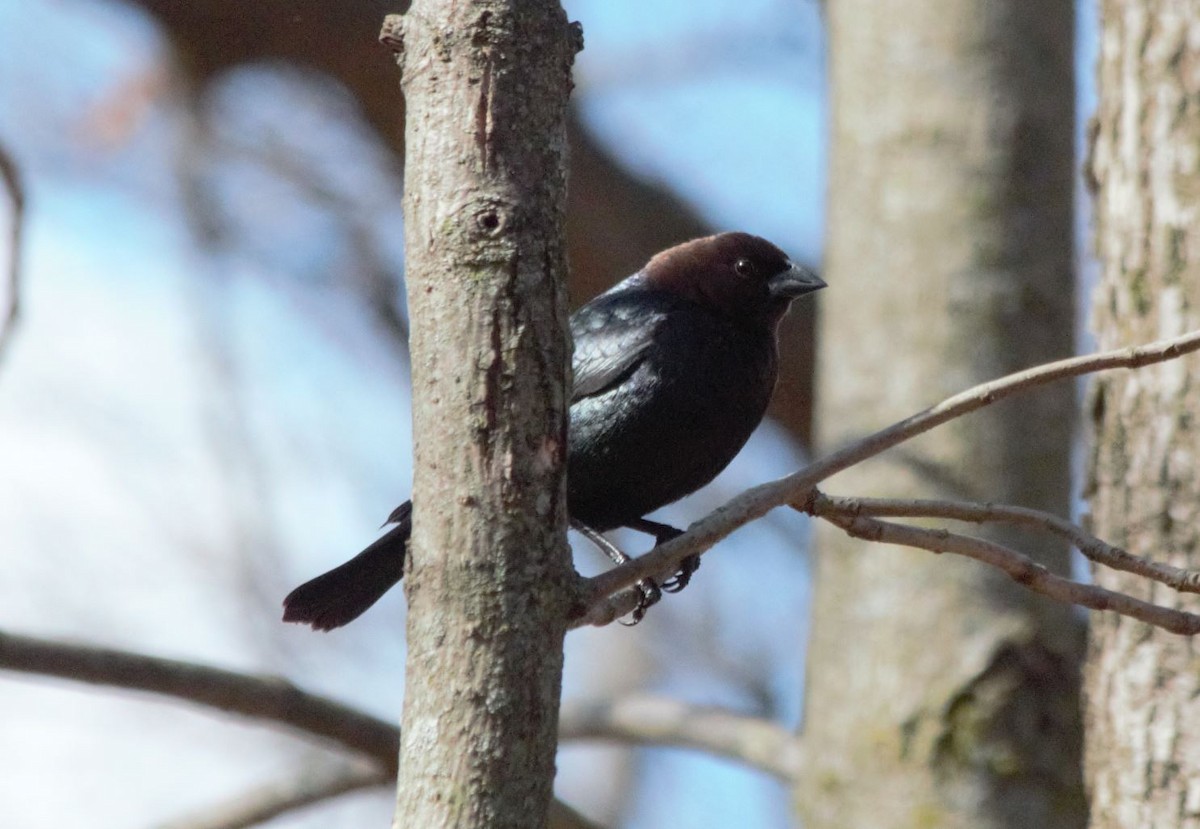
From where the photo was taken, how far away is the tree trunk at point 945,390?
4461mm

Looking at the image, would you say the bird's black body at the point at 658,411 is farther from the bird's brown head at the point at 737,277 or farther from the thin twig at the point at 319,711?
the thin twig at the point at 319,711

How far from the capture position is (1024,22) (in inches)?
209

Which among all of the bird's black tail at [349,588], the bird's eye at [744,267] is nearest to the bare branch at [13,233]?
the bird's black tail at [349,588]

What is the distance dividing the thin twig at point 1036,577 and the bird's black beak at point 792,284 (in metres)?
1.78

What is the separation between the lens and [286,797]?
4617 mm

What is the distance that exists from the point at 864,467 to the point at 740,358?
1405mm

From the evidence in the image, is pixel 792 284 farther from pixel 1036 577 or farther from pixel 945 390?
pixel 1036 577

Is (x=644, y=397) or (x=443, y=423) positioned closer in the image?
(x=443, y=423)

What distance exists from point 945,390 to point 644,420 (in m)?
1.72

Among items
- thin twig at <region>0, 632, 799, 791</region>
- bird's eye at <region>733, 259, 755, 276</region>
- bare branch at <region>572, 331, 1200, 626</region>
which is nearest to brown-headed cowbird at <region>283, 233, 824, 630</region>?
bird's eye at <region>733, 259, 755, 276</region>

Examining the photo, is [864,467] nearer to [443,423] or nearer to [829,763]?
[829,763]

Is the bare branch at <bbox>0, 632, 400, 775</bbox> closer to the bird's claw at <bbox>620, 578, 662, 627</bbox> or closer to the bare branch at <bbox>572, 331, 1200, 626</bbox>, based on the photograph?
the bird's claw at <bbox>620, 578, 662, 627</bbox>

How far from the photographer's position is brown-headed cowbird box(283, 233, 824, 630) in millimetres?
3520

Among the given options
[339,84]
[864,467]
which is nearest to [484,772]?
[864,467]
